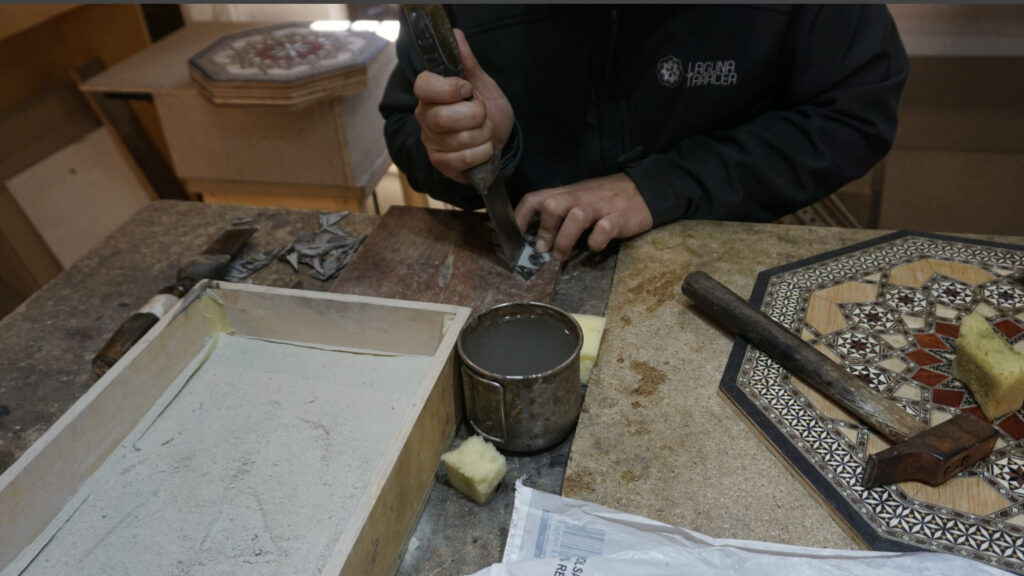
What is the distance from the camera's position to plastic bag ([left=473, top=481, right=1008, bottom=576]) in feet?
2.66

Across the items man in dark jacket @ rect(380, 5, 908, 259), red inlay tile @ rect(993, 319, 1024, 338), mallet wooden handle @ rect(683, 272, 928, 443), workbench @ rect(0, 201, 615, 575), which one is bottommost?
workbench @ rect(0, 201, 615, 575)

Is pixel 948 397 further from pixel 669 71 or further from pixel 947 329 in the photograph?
pixel 669 71

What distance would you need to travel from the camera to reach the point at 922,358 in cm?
107

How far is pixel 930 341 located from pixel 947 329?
0.15 feet

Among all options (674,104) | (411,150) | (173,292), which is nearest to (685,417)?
(674,104)

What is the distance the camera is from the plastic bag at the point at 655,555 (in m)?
0.81

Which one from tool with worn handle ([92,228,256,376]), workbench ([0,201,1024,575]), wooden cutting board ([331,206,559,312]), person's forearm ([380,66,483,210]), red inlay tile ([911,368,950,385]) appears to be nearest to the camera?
workbench ([0,201,1024,575])

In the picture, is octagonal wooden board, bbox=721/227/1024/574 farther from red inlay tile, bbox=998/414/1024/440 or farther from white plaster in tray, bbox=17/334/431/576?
white plaster in tray, bbox=17/334/431/576

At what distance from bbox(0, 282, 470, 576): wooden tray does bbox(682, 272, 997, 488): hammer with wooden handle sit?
0.44 meters

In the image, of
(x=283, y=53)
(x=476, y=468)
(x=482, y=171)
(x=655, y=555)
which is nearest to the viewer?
(x=655, y=555)

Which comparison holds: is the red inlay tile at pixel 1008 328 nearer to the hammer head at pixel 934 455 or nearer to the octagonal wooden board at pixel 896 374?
the octagonal wooden board at pixel 896 374

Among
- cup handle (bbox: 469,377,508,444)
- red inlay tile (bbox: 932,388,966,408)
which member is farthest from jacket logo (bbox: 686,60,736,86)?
cup handle (bbox: 469,377,508,444)

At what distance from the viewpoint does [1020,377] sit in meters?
0.93

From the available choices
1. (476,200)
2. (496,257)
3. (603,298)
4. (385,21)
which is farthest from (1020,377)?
(385,21)
